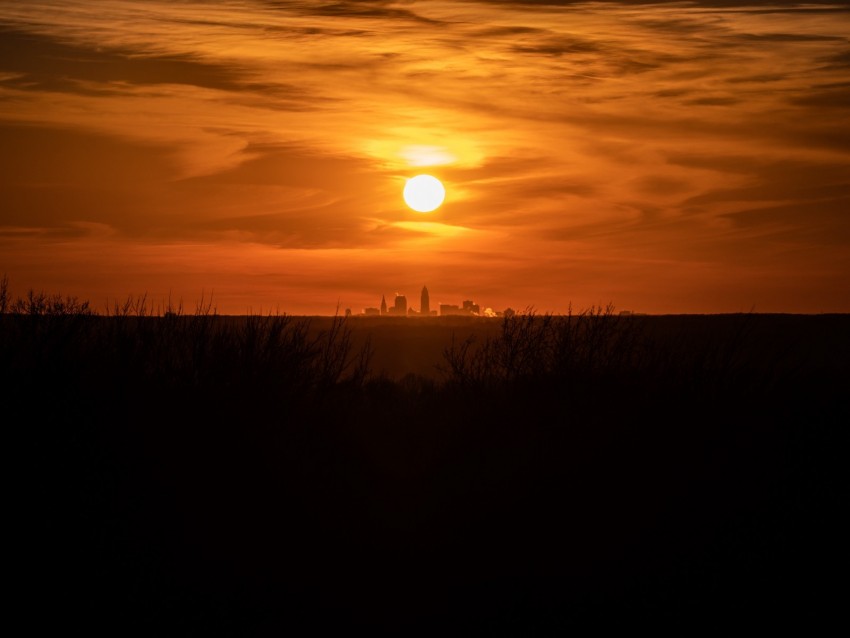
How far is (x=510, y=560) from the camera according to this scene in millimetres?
11898

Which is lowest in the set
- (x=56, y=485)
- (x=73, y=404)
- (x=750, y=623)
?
(x=750, y=623)

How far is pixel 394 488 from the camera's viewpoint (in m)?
14.5

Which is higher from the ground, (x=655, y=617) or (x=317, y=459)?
(x=317, y=459)

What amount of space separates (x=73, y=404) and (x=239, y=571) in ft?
9.67

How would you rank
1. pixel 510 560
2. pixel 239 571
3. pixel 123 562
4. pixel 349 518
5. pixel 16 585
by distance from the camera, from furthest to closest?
pixel 349 518 < pixel 510 560 < pixel 239 571 < pixel 123 562 < pixel 16 585

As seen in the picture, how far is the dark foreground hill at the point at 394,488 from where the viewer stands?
10.5 m

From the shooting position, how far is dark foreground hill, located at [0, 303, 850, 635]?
10508mm

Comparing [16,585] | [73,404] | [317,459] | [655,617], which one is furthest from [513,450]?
[16,585]

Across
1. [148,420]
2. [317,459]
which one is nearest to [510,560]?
[317,459]

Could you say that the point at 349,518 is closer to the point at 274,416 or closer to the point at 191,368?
the point at 274,416

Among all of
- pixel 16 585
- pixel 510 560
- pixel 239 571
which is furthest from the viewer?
pixel 510 560

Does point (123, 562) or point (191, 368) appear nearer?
point (123, 562)

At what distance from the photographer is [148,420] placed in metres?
12.9

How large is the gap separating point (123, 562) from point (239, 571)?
1.37 metres
